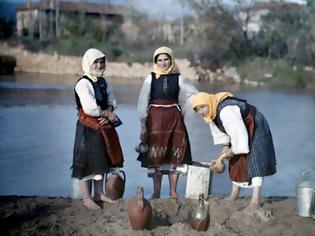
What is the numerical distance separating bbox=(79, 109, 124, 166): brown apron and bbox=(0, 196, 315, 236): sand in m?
0.32

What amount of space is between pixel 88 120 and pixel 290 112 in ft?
25.0

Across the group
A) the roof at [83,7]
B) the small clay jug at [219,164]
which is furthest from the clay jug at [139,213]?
the roof at [83,7]

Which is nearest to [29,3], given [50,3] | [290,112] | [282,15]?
[50,3]

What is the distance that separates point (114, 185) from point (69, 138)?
3620 millimetres

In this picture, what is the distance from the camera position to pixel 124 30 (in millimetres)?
18844

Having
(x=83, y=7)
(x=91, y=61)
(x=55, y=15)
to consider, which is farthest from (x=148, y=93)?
(x=83, y=7)

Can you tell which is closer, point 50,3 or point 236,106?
point 236,106

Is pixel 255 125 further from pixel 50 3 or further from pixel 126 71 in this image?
pixel 50 3

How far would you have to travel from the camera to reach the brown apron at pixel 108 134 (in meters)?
3.99

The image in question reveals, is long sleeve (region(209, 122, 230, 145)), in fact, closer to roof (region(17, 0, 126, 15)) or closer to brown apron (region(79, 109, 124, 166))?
brown apron (region(79, 109, 124, 166))

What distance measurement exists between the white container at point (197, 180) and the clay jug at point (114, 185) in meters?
0.52

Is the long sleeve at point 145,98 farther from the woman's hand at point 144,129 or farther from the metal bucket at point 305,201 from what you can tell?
the metal bucket at point 305,201

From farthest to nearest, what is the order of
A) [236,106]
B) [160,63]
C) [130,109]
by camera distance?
[130,109] < [160,63] < [236,106]

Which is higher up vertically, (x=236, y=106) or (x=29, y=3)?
(x=29, y=3)
